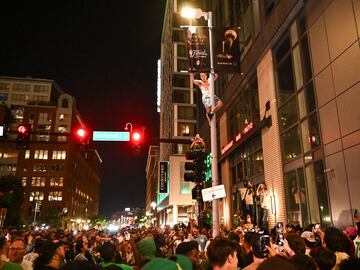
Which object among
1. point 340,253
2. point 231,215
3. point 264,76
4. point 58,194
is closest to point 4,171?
point 58,194

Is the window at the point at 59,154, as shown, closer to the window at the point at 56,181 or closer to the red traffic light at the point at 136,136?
the window at the point at 56,181

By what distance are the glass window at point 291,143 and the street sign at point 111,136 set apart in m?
7.64

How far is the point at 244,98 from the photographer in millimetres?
22422

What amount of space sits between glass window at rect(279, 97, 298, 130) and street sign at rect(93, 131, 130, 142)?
302 inches

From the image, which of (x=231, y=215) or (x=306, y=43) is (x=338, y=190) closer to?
(x=306, y=43)

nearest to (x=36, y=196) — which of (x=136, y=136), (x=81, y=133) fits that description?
(x=81, y=133)

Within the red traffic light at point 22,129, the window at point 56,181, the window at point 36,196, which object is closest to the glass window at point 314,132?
the red traffic light at point 22,129

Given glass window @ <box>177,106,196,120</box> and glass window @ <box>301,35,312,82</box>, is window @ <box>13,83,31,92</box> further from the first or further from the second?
glass window @ <box>301,35,312,82</box>

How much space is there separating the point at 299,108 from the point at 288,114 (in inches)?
45.9

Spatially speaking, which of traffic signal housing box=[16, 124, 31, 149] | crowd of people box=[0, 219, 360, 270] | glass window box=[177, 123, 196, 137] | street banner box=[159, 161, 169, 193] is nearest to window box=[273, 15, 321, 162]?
crowd of people box=[0, 219, 360, 270]

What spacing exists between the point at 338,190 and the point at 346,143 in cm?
173

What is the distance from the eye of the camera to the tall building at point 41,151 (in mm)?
101812

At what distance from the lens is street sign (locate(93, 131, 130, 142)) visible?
14594 millimetres

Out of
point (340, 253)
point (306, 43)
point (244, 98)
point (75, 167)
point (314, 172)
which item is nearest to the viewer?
point (340, 253)
